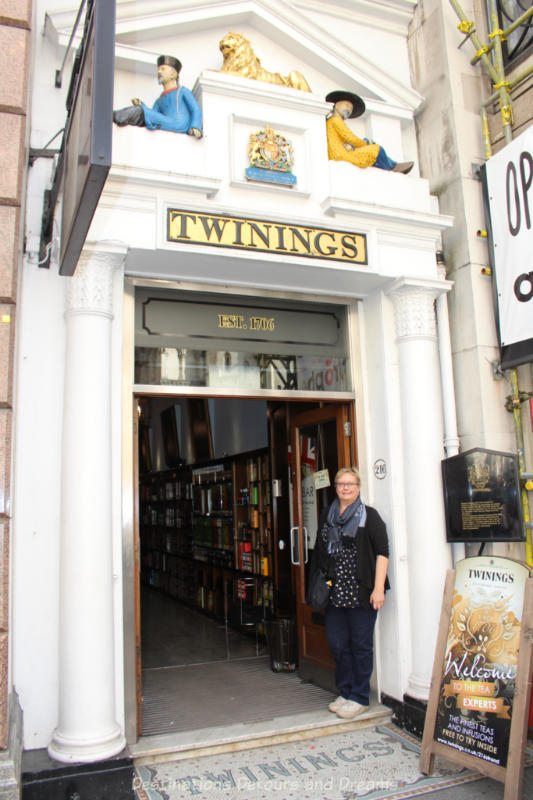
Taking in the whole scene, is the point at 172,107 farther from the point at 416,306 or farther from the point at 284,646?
the point at 284,646

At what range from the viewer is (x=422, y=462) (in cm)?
492

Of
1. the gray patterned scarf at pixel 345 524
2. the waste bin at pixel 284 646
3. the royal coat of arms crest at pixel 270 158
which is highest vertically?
the royal coat of arms crest at pixel 270 158

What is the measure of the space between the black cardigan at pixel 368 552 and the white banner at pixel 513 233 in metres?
1.76

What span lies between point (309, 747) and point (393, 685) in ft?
2.92

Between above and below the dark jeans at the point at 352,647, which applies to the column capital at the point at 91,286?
above

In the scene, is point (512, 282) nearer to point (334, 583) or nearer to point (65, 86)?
point (334, 583)

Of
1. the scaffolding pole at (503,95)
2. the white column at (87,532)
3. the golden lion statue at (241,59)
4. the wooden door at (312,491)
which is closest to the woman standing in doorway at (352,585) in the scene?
the wooden door at (312,491)

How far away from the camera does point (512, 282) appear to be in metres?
4.86

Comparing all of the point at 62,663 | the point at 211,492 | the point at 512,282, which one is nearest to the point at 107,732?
the point at 62,663

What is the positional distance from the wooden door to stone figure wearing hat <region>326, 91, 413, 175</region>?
2091 mm

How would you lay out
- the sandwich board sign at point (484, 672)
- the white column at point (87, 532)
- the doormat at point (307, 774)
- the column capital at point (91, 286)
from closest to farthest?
the sandwich board sign at point (484, 672), the doormat at point (307, 774), the white column at point (87, 532), the column capital at point (91, 286)

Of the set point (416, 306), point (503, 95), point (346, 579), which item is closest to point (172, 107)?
point (416, 306)

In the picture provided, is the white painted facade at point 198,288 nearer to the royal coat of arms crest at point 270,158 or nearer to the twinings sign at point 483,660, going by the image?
the royal coat of arms crest at point 270,158

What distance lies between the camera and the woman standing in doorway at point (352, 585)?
472cm
